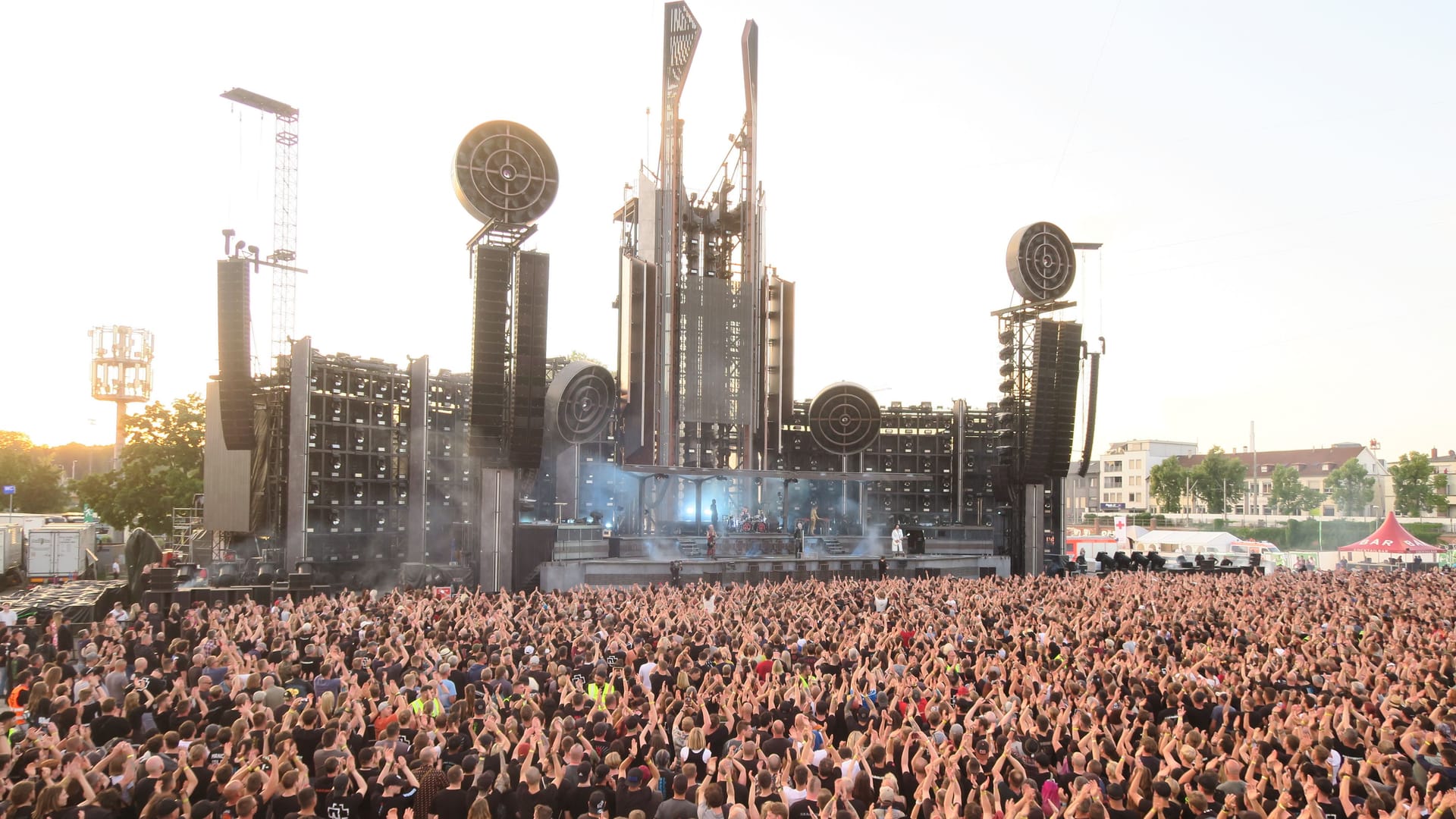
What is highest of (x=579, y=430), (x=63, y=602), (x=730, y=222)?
(x=730, y=222)

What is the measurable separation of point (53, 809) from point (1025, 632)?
13.9 meters

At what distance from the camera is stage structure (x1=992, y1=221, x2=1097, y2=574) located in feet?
143

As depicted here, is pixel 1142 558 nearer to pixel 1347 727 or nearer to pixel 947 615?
pixel 947 615

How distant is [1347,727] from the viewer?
10031mm

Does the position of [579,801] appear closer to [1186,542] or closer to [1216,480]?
[1186,542]

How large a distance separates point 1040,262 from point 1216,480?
230 feet

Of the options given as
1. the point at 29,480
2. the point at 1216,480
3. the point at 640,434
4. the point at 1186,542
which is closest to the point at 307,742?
the point at 640,434

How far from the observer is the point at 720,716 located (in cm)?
989

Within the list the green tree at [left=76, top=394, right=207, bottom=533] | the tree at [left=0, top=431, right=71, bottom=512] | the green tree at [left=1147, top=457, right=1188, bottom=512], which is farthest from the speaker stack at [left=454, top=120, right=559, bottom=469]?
the green tree at [left=1147, top=457, right=1188, bottom=512]

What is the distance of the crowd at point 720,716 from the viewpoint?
777 centimetres

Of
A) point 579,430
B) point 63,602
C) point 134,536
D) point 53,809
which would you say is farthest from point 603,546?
point 53,809

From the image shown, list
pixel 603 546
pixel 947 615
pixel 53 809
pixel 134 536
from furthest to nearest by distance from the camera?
pixel 603 546 < pixel 134 536 < pixel 947 615 < pixel 53 809

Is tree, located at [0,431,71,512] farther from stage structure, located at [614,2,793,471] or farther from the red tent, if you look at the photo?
the red tent

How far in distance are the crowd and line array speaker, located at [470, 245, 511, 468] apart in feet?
39.7
